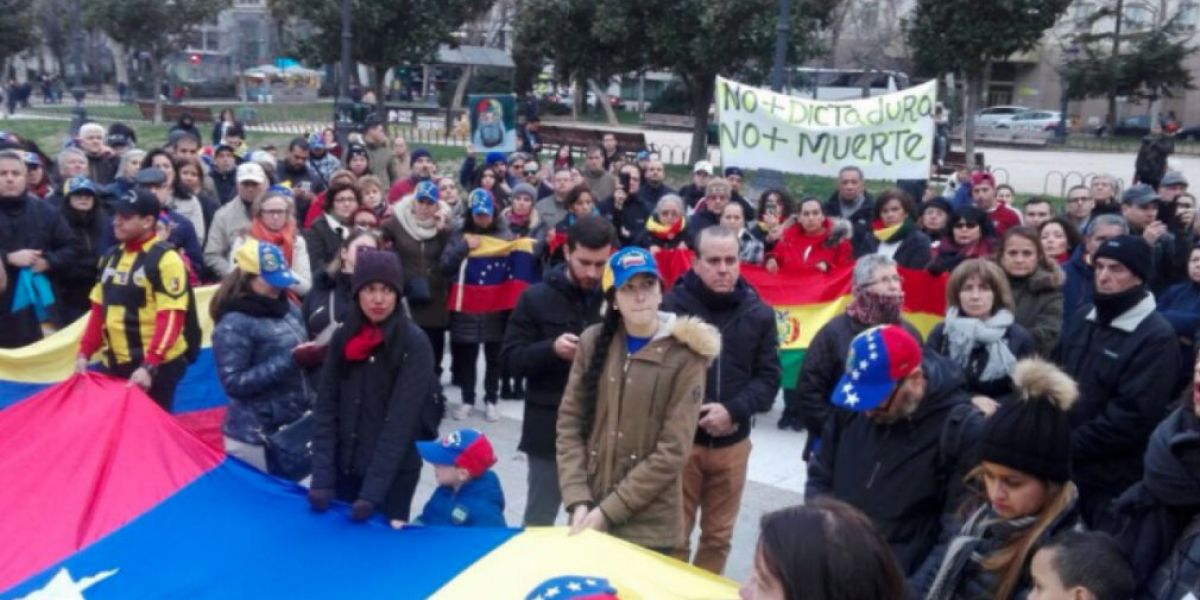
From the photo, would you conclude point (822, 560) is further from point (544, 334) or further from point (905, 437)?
point (544, 334)

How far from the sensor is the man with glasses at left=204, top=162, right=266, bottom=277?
870 centimetres

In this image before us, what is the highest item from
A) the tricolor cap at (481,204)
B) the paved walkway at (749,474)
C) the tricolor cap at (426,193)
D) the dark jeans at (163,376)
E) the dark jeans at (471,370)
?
the tricolor cap at (426,193)

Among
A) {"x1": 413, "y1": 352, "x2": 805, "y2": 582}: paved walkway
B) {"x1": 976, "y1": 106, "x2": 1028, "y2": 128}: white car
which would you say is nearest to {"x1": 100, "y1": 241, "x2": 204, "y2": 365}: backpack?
{"x1": 413, "y1": 352, "x2": 805, "y2": 582}: paved walkway

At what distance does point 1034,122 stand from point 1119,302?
4417 cm

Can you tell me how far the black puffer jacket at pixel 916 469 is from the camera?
377cm

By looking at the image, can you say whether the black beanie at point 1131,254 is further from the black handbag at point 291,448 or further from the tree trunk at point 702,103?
the tree trunk at point 702,103

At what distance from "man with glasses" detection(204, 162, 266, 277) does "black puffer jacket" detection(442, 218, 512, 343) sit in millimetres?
1536

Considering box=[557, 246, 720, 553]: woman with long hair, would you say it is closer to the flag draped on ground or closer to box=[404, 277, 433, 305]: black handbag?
box=[404, 277, 433, 305]: black handbag

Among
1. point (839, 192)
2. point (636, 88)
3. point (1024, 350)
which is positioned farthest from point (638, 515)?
point (636, 88)

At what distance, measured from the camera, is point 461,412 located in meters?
8.73

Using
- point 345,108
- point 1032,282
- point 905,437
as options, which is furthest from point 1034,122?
point 905,437

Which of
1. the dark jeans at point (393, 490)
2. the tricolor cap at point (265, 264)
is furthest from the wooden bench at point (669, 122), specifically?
the dark jeans at point (393, 490)

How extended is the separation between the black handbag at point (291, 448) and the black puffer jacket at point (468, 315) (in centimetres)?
304

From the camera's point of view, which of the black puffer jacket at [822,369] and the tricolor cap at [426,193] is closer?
the black puffer jacket at [822,369]
